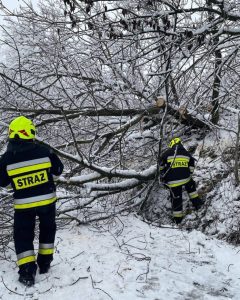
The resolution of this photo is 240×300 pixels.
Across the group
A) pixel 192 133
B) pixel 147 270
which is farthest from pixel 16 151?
pixel 192 133

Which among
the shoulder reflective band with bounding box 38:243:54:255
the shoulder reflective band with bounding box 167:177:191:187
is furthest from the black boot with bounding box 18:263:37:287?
the shoulder reflective band with bounding box 167:177:191:187

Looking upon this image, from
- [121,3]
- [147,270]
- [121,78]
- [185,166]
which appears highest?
[121,3]

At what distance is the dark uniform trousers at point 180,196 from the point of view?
6355 mm

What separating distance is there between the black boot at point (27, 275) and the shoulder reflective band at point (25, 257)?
42 millimetres

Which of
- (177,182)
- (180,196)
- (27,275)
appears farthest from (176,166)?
(27,275)

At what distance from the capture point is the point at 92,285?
3.62 metres

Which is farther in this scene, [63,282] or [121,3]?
[121,3]

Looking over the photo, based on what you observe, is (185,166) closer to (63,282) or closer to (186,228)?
(186,228)

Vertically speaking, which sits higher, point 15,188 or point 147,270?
point 15,188

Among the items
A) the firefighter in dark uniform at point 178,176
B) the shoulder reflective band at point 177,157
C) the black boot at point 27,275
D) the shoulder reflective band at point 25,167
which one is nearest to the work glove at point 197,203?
the firefighter in dark uniform at point 178,176

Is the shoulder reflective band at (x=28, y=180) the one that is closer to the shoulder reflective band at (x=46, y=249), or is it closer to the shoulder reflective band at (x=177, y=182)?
the shoulder reflective band at (x=46, y=249)

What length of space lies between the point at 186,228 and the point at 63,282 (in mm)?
2707

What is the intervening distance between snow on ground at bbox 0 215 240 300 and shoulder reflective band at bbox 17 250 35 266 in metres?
0.21

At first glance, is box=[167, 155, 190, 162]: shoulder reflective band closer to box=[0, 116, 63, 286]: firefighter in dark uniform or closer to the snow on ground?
the snow on ground
